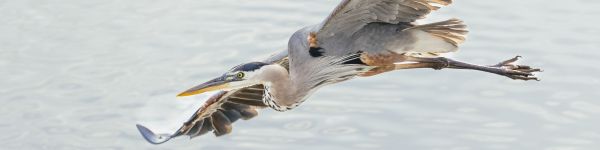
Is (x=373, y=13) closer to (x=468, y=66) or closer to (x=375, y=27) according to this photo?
(x=375, y=27)

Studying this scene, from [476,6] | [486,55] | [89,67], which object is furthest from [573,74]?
Result: [89,67]

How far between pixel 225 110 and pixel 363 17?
1.46m

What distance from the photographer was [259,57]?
10906 millimetres

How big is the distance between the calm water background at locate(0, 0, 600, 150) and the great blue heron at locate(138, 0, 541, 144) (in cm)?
80

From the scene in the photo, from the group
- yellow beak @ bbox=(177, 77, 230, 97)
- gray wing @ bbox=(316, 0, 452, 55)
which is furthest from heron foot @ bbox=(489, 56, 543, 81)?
yellow beak @ bbox=(177, 77, 230, 97)

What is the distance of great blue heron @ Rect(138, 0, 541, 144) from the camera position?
786 centimetres

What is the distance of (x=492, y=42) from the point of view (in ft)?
36.1

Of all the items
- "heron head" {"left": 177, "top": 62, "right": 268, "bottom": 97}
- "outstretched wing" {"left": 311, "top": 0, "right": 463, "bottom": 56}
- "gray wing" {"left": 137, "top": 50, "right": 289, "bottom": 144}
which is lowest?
"gray wing" {"left": 137, "top": 50, "right": 289, "bottom": 144}

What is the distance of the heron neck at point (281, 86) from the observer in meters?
8.22

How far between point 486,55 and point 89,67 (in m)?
2.83

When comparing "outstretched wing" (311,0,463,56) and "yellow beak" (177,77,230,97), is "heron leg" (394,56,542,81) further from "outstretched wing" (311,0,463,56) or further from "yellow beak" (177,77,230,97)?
"yellow beak" (177,77,230,97)

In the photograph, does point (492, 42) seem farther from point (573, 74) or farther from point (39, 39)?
point (39, 39)

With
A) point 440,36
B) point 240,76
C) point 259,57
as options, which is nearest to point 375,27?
point 440,36

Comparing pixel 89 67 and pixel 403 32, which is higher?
pixel 403 32
